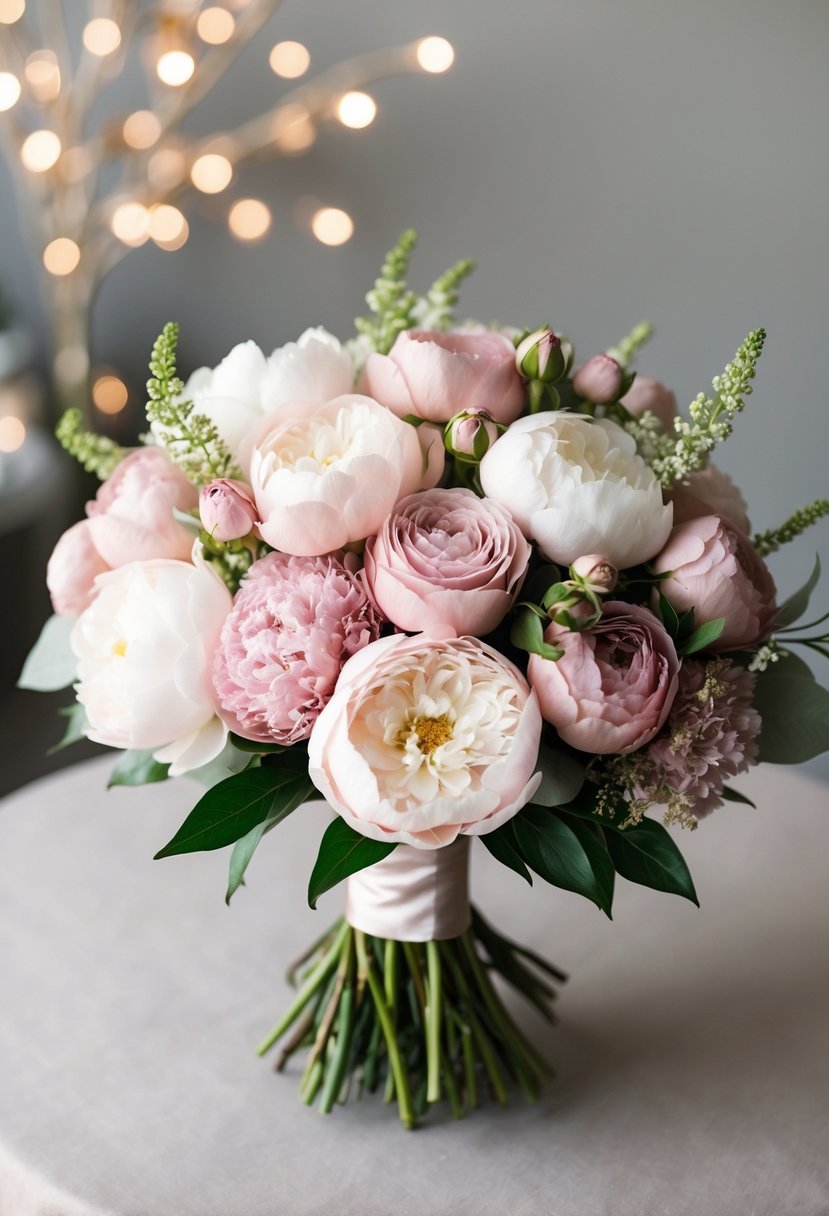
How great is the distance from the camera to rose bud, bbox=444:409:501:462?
2.22 ft

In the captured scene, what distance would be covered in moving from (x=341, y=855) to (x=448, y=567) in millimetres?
178

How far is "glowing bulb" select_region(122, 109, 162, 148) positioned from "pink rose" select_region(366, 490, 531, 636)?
1901mm

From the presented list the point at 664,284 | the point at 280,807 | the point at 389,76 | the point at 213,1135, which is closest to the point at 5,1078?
the point at 213,1135

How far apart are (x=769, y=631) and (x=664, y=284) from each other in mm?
1441

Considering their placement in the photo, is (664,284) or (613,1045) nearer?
(613,1045)

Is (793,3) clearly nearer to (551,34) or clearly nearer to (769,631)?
(551,34)

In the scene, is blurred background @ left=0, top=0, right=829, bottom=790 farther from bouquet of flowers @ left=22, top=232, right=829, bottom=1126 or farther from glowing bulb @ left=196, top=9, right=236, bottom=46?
bouquet of flowers @ left=22, top=232, right=829, bottom=1126

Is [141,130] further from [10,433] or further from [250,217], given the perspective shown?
[10,433]

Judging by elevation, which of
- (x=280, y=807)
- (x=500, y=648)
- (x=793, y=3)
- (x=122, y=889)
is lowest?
(x=122, y=889)

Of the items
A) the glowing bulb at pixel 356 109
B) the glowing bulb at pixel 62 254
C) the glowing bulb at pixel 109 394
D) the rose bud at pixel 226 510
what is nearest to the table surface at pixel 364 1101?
the rose bud at pixel 226 510

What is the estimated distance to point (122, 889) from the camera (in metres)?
1.07

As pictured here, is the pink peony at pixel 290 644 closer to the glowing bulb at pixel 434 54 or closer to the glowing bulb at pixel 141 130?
the glowing bulb at pixel 434 54

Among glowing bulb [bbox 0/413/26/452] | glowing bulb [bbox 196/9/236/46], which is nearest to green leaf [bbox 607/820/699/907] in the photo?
glowing bulb [bbox 196/9/236/46]

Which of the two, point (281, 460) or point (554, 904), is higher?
point (281, 460)
